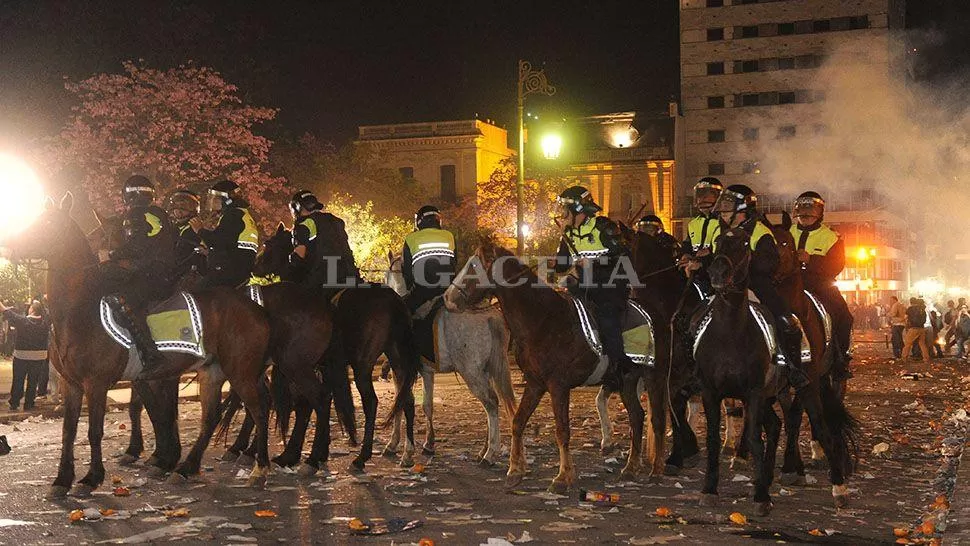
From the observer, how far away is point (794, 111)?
293ft

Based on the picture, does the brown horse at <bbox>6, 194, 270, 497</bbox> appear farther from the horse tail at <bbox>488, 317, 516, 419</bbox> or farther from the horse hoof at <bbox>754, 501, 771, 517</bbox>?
the horse hoof at <bbox>754, 501, 771, 517</bbox>

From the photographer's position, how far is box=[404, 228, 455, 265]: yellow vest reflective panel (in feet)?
47.8

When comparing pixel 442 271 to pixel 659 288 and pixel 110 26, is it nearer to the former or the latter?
pixel 659 288

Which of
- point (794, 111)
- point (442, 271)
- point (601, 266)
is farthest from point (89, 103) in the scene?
point (794, 111)

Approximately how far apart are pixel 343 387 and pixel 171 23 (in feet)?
123

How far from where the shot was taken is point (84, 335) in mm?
11273

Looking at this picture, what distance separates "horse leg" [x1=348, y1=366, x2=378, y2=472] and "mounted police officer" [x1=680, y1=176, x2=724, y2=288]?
372 cm

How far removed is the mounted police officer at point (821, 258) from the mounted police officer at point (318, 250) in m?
5.19

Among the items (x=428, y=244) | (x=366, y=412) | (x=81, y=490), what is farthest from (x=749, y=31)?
(x=81, y=490)

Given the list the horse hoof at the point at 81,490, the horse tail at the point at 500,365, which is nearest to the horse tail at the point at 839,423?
the horse tail at the point at 500,365

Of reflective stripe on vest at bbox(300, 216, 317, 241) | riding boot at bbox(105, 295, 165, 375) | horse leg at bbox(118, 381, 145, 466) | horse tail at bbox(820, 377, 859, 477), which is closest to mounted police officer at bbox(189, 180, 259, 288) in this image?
reflective stripe on vest at bbox(300, 216, 317, 241)

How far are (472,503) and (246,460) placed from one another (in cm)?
371

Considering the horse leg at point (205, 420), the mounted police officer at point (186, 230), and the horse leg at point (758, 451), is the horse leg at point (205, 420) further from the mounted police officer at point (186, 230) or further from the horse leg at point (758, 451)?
the horse leg at point (758, 451)

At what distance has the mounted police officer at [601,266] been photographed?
12.2 metres
